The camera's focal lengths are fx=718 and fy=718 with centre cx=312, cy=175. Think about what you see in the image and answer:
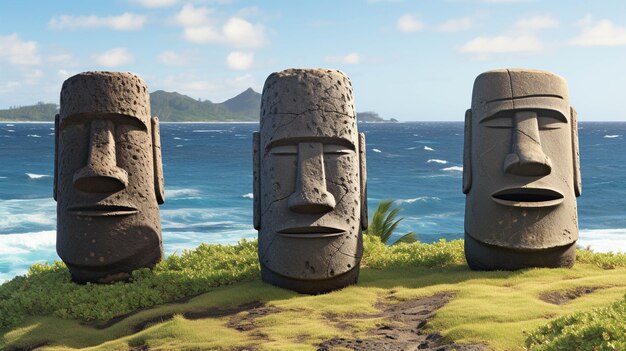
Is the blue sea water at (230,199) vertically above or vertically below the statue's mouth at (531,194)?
below

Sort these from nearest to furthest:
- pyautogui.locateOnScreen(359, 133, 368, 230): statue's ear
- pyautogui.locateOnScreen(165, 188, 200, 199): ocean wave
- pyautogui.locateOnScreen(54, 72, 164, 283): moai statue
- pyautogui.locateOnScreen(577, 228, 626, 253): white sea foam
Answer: pyautogui.locateOnScreen(359, 133, 368, 230): statue's ear
pyautogui.locateOnScreen(54, 72, 164, 283): moai statue
pyautogui.locateOnScreen(577, 228, 626, 253): white sea foam
pyautogui.locateOnScreen(165, 188, 200, 199): ocean wave

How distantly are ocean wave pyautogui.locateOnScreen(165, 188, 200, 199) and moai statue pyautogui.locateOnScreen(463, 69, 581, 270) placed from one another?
2781cm

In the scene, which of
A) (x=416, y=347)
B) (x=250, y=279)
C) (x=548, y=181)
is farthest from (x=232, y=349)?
(x=548, y=181)

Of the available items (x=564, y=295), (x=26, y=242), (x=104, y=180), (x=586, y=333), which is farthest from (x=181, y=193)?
(x=586, y=333)

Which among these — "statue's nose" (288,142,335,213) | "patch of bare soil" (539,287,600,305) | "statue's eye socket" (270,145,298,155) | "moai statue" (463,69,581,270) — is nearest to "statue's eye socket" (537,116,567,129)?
"moai statue" (463,69,581,270)

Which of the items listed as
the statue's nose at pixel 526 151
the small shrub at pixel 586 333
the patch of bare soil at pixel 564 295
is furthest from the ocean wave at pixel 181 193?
the small shrub at pixel 586 333

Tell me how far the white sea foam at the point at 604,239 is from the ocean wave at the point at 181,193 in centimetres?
1906

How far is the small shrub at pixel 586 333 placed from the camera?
470cm

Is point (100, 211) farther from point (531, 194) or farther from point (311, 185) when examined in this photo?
point (531, 194)

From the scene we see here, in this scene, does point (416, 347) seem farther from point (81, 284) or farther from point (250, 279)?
point (81, 284)

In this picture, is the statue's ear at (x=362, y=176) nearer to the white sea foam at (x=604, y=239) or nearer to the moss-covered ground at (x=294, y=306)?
the moss-covered ground at (x=294, y=306)

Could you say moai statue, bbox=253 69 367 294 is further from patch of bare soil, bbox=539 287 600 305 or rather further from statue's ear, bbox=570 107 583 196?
statue's ear, bbox=570 107 583 196

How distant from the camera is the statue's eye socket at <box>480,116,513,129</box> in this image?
8656mm

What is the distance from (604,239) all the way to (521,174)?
18615mm
